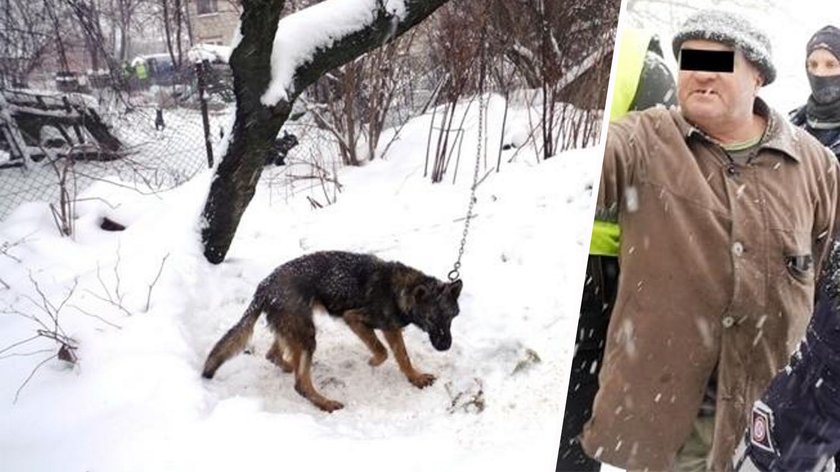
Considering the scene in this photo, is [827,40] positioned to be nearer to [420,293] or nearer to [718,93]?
[718,93]

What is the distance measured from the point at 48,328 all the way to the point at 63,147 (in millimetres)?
2552

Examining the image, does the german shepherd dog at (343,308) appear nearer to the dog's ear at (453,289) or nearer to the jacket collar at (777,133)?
the dog's ear at (453,289)

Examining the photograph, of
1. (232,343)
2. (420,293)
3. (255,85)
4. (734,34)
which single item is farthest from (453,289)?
(734,34)

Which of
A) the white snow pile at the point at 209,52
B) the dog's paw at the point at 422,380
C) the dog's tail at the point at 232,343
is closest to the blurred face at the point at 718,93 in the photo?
the dog's paw at the point at 422,380

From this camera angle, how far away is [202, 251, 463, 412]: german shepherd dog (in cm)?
283

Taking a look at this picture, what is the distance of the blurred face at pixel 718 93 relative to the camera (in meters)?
0.82

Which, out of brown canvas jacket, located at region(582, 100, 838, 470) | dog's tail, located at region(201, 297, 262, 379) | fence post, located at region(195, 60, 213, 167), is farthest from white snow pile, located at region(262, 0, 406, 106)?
brown canvas jacket, located at region(582, 100, 838, 470)

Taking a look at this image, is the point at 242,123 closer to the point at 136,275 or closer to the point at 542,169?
the point at 136,275

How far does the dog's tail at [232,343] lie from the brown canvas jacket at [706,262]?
2.16 meters

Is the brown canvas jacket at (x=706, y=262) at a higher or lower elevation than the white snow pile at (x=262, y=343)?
higher

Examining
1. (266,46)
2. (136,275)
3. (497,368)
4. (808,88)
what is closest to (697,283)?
(808,88)

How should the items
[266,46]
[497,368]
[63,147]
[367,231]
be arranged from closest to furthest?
[497,368], [266,46], [367,231], [63,147]

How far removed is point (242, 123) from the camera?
3.35 m

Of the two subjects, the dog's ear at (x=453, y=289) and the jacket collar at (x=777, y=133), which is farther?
the dog's ear at (x=453, y=289)
